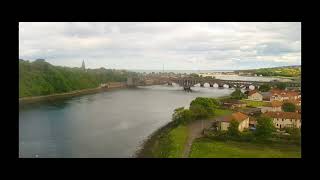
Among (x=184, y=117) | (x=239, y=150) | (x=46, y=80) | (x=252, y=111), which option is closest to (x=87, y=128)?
(x=184, y=117)

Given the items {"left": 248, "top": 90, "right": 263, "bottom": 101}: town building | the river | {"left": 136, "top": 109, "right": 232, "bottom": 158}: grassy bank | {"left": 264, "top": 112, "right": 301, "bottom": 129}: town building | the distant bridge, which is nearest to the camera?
{"left": 136, "top": 109, "right": 232, "bottom": 158}: grassy bank

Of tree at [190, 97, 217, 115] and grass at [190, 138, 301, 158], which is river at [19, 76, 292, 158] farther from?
grass at [190, 138, 301, 158]

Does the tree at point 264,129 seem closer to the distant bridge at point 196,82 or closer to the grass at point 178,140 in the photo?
the grass at point 178,140

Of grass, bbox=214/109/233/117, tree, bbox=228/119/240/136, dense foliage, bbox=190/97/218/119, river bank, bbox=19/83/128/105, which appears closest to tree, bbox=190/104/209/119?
dense foliage, bbox=190/97/218/119

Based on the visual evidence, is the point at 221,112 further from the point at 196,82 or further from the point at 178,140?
the point at 196,82

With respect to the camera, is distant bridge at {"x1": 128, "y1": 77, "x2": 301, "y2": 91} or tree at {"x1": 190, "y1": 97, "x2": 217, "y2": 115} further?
distant bridge at {"x1": 128, "y1": 77, "x2": 301, "y2": 91}

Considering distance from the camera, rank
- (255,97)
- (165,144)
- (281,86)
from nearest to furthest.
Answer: (165,144) < (255,97) < (281,86)

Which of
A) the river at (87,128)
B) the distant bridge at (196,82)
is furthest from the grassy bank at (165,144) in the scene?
the distant bridge at (196,82)
